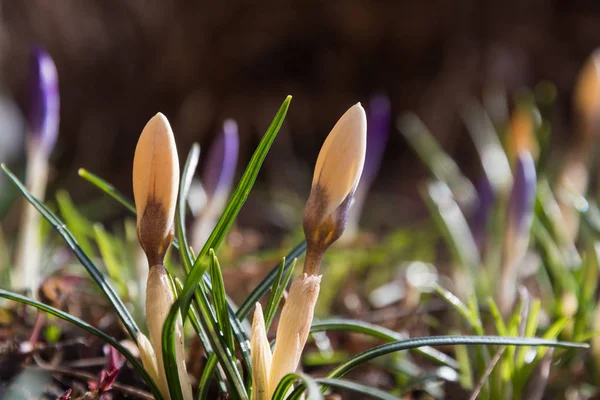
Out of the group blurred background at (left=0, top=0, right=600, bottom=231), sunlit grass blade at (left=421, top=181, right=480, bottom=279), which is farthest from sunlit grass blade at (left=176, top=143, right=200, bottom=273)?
blurred background at (left=0, top=0, right=600, bottom=231)

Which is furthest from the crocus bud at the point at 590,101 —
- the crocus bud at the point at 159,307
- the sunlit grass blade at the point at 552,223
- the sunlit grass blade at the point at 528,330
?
the crocus bud at the point at 159,307

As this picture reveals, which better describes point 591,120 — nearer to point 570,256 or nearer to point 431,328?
point 570,256

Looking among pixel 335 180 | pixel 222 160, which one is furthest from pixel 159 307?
pixel 222 160

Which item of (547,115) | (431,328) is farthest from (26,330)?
(547,115)

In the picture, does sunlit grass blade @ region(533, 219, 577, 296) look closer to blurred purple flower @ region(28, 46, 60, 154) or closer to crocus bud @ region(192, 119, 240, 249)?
crocus bud @ region(192, 119, 240, 249)

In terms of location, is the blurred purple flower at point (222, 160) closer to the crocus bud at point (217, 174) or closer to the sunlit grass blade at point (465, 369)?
the crocus bud at point (217, 174)
